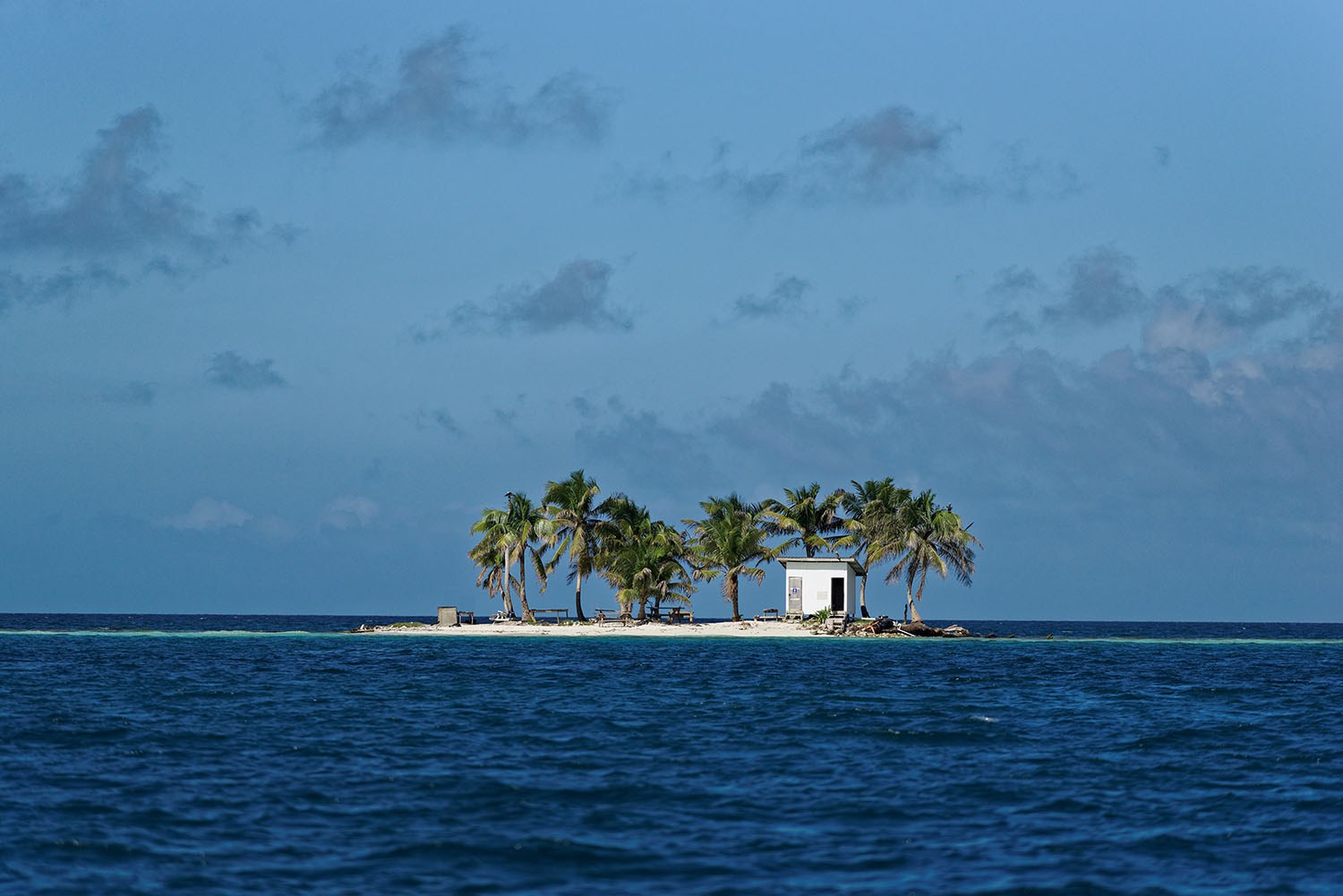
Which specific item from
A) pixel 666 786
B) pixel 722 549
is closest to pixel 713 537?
pixel 722 549

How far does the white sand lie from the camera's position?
8631cm

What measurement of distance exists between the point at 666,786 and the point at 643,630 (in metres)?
65.4

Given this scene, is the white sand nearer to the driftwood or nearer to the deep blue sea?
the driftwood

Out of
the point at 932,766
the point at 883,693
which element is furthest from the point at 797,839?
the point at 883,693

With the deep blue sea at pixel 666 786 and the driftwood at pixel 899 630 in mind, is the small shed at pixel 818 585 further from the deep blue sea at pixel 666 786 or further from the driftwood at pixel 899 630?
the deep blue sea at pixel 666 786

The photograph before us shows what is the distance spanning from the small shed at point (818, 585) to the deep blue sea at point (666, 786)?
40661mm

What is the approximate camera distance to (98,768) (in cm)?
2648

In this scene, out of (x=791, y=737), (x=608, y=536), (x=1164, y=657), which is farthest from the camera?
(x=608, y=536)

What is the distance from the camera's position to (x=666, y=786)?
2456 cm

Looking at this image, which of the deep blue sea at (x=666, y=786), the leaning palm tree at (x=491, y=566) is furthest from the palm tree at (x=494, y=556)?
the deep blue sea at (x=666, y=786)

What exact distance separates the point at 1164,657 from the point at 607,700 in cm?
4517

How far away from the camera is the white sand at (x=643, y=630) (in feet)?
283

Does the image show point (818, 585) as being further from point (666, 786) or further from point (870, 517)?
point (666, 786)

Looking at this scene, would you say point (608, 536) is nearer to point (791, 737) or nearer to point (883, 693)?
point (883, 693)
